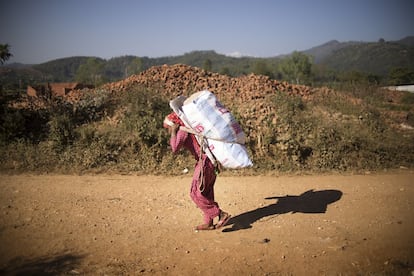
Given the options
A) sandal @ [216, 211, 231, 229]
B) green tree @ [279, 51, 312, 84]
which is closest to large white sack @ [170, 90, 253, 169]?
sandal @ [216, 211, 231, 229]

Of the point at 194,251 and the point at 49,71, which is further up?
the point at 49,71

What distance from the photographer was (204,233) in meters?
3.64

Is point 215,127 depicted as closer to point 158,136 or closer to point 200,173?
point 200,173

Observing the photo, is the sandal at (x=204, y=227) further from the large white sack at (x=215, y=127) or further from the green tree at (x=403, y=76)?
the green tree at (x=403, y=76)

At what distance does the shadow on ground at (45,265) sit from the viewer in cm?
283

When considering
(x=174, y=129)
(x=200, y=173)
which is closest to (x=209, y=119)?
(x=174, y=129)

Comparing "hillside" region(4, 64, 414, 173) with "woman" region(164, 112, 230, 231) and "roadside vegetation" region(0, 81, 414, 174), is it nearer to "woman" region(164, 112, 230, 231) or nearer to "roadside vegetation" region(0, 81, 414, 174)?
"roadside vegetation" region(0, 81, 414, 174)

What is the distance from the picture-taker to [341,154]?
22.3ft

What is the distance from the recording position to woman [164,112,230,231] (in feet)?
11.3

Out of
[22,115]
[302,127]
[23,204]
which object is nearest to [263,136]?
[302,127]

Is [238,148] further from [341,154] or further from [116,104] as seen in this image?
[116,104]

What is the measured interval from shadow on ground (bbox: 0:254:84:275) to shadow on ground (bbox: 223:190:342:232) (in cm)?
179

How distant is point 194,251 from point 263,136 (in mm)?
4342

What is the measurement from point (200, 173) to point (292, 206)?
1899 mm
